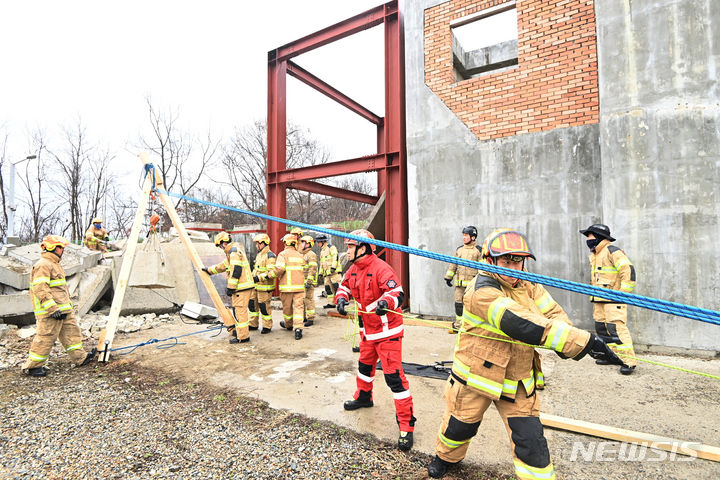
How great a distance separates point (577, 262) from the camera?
6527 mm

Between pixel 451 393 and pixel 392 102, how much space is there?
799 centimetres

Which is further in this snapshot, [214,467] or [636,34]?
[636,34]

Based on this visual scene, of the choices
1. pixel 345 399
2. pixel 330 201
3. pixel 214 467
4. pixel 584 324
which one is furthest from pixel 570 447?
pixel 330 201

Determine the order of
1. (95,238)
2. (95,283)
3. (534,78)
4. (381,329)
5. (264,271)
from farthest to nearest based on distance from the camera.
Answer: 1. (95,238)
2. (95,283)
3. (264,271)
4. (534,78)
5. (381,329)

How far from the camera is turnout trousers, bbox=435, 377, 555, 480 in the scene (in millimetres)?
2186

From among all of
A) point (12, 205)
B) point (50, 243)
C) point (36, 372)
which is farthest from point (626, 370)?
point (12, 205)

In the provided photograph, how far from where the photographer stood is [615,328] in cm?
507

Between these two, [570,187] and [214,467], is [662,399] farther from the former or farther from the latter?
[214,467]

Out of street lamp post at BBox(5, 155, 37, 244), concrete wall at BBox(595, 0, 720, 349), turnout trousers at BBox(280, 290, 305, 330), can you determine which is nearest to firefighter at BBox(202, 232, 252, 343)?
turnout trousers at BBox(280, 290, 305, 330)

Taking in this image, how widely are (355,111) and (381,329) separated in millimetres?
10658

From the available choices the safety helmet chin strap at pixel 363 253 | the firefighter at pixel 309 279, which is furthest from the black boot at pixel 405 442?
the firefighter at pixel 309 279

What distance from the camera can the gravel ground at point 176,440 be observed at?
2814 millimetres

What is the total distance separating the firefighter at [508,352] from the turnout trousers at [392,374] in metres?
0.57

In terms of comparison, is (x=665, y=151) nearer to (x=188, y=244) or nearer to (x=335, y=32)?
(x=188, y=244)
